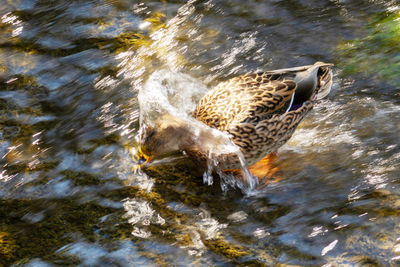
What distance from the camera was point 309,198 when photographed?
180 inches

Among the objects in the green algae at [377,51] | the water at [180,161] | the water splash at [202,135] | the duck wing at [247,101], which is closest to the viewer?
the water at [180,161]

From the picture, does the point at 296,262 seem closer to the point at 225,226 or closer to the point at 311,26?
the point at 225,226

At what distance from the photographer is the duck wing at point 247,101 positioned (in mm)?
5207

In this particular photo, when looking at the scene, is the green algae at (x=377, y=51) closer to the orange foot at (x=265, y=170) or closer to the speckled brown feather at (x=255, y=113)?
the speckled brown feather at (x=255, y=113)

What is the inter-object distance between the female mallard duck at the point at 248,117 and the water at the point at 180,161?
0.84 feet

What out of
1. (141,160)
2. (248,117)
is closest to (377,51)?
(248,117)

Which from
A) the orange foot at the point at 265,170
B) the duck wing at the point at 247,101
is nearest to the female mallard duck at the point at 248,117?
the duck wing at the point at 247,101

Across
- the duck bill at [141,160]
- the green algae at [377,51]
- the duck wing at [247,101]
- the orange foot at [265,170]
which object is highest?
the duck wing at [247,101]

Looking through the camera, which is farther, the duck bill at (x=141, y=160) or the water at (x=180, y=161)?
the duck bill at (x=141, y=160)

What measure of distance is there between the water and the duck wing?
20.8 inches

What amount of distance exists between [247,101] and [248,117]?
21 cm

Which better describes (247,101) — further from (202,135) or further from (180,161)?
(180,161)

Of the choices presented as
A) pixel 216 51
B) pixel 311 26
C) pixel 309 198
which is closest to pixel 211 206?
pixel 309 198

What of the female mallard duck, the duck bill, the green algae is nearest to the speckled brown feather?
the female mallard duck
